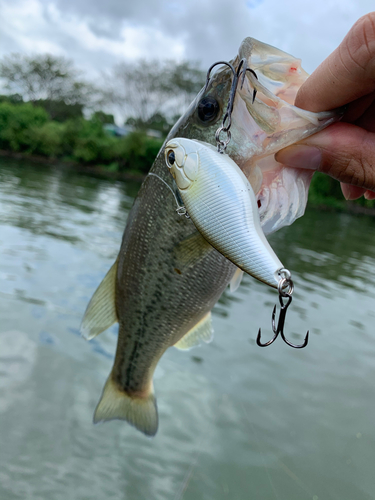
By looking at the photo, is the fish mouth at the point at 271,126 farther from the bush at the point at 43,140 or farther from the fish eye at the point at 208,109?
the bush at the point at 43,140

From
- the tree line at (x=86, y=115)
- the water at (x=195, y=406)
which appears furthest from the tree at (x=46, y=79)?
the water at (x=195, y=406)

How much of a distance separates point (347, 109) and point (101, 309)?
1466 mm

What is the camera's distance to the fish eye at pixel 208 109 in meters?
1.52

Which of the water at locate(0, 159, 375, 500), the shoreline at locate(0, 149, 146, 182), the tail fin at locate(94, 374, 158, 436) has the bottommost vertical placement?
the shoreline at locate(0, 149, 146, 182)

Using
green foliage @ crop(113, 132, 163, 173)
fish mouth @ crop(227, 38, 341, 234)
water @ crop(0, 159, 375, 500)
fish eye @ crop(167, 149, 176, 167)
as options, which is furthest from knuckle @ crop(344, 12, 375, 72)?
green foliage @ crop(113, 132, 163, 173)

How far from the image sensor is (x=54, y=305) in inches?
206

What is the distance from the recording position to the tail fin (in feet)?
7.57

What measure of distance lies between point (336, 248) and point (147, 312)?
12860 mm

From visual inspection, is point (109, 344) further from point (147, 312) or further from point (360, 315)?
point (360, 315)

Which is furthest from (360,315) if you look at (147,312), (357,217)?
(357,217)

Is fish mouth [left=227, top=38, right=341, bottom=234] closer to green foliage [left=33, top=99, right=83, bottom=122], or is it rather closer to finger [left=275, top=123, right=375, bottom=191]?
finger [left=275, top=123, right=375, bottom=191]

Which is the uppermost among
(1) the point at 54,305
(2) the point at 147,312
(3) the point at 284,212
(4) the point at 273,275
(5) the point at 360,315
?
(3) the point at 284,212

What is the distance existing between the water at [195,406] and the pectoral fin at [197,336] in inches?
51.6

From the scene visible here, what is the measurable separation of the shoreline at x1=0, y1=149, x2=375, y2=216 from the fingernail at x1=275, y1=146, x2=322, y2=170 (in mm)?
26194
